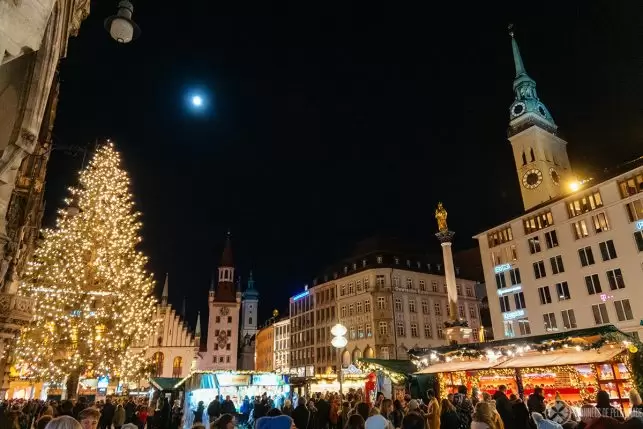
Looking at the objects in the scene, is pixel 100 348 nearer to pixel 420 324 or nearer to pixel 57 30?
pixel 57 30

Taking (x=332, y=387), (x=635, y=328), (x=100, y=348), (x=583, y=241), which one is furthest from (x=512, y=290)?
(x=100, y=348)

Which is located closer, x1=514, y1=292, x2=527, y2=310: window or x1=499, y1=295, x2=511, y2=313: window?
x1=514, y1=292, x2=527, y2=310: window

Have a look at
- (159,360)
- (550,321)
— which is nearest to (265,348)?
(159,360)

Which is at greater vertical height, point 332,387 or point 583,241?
point 583,241

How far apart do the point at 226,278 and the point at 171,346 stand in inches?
985

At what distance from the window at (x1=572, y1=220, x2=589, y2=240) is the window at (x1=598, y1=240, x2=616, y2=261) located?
6.70 ft

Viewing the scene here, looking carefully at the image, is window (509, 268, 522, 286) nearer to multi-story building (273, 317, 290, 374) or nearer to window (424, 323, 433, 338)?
window (424, 323, 433, 338)

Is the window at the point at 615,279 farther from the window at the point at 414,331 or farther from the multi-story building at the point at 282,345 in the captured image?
the multi-story building at the point at 282,345

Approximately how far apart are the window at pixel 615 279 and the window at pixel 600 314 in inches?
76.7

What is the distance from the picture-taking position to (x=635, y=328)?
3412 cm

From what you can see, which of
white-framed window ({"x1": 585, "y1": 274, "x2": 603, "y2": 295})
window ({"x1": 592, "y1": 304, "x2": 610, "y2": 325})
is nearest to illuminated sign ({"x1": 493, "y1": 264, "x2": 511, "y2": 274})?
white-framed window ({"x1": 585, "y1": 274, "x2": 603, "y2": 295})

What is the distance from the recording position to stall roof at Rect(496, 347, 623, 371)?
52.1 feet

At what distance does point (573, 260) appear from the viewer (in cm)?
4094

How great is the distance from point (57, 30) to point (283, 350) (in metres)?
84.0
